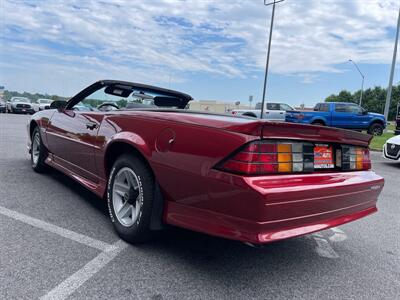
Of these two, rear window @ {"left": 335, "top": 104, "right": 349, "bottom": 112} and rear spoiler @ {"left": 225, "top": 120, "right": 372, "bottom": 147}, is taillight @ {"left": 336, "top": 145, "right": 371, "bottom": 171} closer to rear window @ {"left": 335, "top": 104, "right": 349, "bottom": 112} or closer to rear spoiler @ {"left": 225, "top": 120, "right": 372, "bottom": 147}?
rear spoiler @ {"left": 225, "top": 120, "right": 372, "bottom": 147}

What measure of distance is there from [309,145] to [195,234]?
138 centimetres

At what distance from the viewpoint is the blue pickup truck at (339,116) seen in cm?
1772

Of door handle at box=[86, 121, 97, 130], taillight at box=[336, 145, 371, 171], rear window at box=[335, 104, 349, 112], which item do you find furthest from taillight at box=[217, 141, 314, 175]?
rear window at box=[335, 104, 349, 112]

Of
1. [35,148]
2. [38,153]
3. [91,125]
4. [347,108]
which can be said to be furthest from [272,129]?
[347,108]

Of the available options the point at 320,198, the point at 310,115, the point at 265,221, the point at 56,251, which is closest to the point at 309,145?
the point at 320,198

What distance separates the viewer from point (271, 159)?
2.22 m

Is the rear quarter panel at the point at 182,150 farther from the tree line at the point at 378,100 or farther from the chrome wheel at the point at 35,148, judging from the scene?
the tree line at the point at 378,100

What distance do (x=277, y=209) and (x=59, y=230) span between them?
6.49 feet

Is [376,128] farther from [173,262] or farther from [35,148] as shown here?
[173,262]

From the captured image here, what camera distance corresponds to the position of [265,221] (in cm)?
209

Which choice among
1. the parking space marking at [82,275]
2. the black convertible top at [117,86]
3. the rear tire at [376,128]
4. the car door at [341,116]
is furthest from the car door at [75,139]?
the rear tire at [376,128]

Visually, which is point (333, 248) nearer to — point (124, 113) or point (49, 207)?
point (124, 113)

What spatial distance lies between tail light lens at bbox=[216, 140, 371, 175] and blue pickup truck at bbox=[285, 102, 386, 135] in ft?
52.0

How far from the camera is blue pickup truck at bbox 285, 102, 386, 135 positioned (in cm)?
1772
